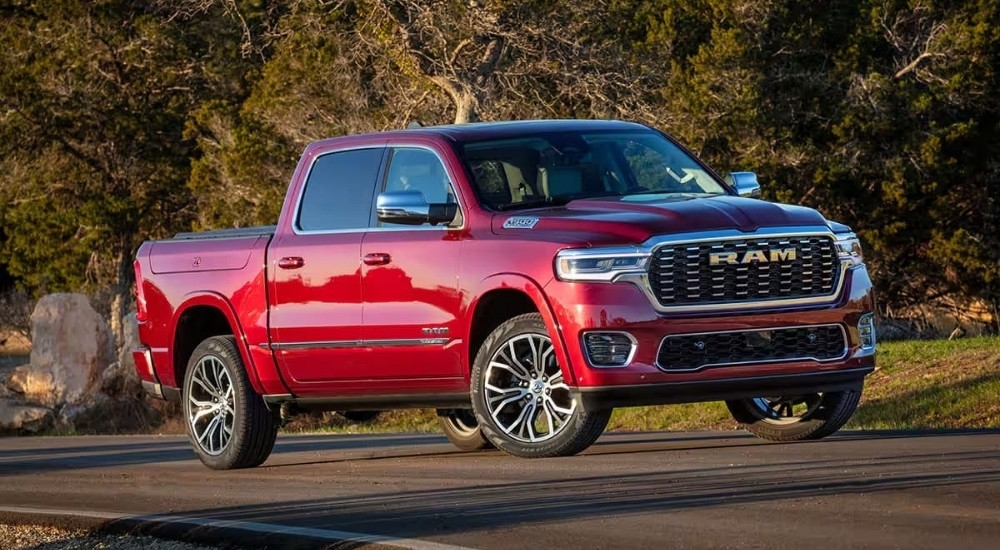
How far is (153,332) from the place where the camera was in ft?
43.4

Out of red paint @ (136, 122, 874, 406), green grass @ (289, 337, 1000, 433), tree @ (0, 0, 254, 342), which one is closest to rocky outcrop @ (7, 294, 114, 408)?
green grass @ (289, 337, 1000, 433)

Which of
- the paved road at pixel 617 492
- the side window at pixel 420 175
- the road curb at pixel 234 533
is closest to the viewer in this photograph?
the paved road at pixel 617 492

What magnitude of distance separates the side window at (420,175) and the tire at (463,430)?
2194mm

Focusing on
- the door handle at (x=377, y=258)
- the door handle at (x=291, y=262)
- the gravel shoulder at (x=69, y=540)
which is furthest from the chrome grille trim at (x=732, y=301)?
the gravel shoulder at (x=69, y=540)

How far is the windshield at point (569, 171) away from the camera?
11.2 meters

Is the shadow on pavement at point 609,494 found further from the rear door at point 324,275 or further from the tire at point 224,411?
the tire at point 224,411

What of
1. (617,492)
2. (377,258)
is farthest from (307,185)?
(617,492)

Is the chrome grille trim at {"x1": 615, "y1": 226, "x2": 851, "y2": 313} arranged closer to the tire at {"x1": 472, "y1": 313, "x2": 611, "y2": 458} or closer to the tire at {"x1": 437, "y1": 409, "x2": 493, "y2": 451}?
the tire at {"x1": 472, "y1": 313, "x2": 611, "y2": 458}

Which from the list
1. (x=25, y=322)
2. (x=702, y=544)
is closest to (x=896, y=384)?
(x=702, y=544)

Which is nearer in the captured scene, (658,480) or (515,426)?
(658,480)

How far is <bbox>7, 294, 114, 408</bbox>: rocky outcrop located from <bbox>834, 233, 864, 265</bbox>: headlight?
65.7 feet

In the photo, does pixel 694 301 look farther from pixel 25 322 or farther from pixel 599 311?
pixel 25 322

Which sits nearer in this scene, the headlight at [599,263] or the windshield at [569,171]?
the headlight at [599,263]

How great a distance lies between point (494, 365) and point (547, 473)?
71cm
